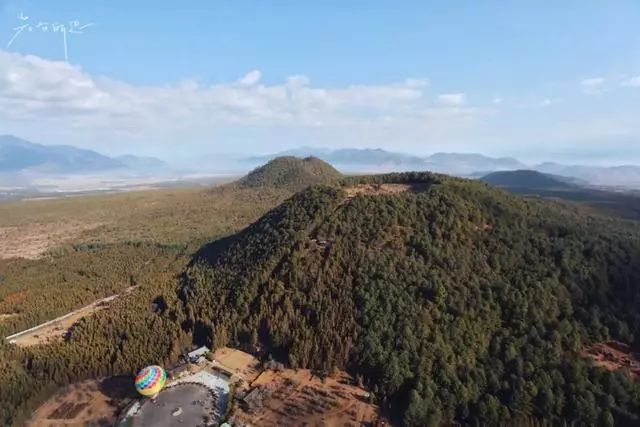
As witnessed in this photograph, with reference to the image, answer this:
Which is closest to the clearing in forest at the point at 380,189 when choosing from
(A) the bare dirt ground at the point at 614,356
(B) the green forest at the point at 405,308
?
(B) the green forest at the point at 405,308

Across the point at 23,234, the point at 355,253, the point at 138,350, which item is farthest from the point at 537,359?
the point at 23,234

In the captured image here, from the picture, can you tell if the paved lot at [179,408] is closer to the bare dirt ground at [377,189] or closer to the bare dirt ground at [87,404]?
the bare dirt ground at [87,404]

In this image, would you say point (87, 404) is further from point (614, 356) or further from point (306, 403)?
point (614, 356)

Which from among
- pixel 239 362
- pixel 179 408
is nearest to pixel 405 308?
pixel 239 362

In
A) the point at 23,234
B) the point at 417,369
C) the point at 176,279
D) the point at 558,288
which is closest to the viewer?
the point at 417,369

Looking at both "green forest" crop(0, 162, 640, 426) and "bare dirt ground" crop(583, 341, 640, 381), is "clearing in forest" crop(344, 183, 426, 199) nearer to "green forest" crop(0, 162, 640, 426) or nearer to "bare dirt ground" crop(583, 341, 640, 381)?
"green forest" crop(0, 162, 640, 426)

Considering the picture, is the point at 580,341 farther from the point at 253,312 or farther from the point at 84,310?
the point at 84,310
